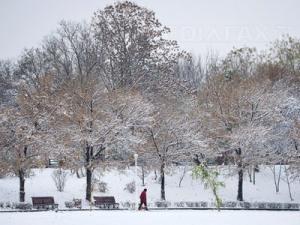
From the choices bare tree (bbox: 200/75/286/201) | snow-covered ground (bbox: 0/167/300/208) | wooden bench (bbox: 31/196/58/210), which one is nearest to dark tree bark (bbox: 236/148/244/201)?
bare tree (bbox: 200/75/286/201)

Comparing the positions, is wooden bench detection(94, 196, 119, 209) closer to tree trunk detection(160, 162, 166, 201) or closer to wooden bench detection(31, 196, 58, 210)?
wooden bench detection(31, 196, 58, 210)

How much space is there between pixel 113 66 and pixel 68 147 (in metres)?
17.1

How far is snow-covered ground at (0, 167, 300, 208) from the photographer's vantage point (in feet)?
128

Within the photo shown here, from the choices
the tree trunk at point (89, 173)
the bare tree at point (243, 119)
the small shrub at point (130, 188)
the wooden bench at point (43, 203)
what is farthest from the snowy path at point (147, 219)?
the bare tree at point (243, 119)

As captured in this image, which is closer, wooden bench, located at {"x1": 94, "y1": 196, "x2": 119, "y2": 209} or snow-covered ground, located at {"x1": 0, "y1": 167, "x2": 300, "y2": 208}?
wooden bench, located at {"x1": 94, "y1": 196, "x2": 119, "y2": 209}

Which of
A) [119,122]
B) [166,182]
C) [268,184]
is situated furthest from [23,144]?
[268,184]

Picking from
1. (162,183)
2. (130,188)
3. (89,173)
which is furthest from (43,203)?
(162,183)

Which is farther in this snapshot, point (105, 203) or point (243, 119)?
point (243, 119)

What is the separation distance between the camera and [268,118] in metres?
42.8

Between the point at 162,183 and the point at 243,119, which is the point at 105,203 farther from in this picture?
the point at 243,119

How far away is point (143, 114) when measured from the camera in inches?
1569

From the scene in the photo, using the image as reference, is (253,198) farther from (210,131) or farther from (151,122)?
(151,122)

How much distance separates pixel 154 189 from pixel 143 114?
6939 mm

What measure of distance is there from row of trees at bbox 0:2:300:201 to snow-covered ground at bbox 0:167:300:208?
2.02 meters
